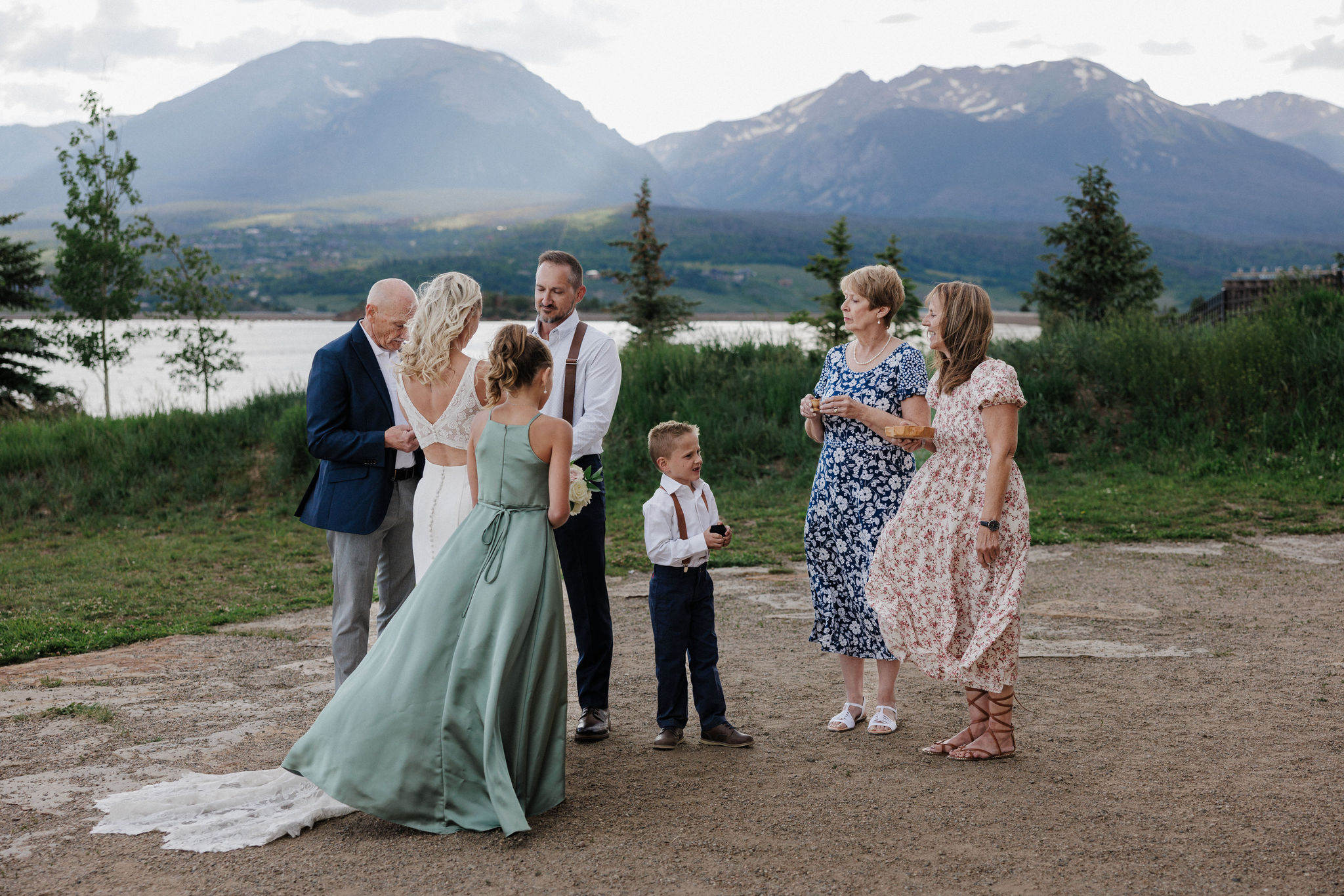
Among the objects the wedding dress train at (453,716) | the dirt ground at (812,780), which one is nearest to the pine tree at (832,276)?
the dirt ground at (812,780)

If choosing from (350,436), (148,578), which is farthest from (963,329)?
(148,578)

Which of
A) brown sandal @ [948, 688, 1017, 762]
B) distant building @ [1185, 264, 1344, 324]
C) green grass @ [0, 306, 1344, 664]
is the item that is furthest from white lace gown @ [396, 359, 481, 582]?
distant building @ [1185, 264, 1344, 324]

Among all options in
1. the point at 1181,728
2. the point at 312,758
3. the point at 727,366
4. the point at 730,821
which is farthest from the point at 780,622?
the point at 727,366

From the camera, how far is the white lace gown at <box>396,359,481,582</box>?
14.1 ft

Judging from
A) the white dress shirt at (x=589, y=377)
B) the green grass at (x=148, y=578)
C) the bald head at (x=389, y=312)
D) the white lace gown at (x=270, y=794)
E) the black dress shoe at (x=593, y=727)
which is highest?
the bald head at (x=389, y=312)

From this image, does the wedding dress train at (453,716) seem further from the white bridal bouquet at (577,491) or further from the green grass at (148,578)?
the green grass at (148,578)

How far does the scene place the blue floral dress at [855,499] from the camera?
15.3 feet

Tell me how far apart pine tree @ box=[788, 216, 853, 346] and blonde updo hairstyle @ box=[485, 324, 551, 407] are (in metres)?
21.3

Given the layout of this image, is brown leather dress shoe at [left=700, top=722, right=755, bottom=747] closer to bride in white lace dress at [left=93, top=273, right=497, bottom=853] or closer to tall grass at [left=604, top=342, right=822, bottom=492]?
bride in white lace dress at [left=93, top=273, right=497, bottom=853]

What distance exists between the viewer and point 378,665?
3865 millimetres

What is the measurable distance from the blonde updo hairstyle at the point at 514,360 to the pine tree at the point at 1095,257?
25589 millimetres

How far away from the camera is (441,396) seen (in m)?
4.31

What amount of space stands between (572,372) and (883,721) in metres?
2.21

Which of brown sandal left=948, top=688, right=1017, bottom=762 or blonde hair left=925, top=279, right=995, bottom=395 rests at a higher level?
blonde hair left=925, top=279, right=995, bottom=395
